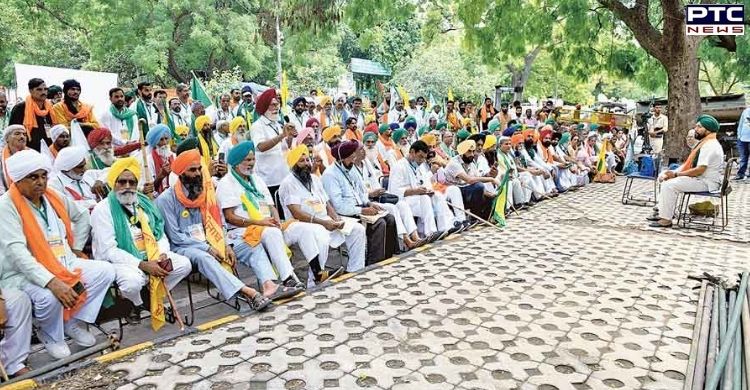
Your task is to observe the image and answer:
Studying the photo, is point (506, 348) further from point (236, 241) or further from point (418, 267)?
point (236, 241)

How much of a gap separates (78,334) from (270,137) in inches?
128

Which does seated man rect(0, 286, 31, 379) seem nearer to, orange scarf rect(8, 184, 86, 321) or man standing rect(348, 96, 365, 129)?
orange scarf rect(8, 184, 86, 321)

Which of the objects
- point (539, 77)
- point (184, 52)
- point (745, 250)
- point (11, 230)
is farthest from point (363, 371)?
point (539, 77)

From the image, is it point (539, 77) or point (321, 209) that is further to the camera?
point (539, 77)

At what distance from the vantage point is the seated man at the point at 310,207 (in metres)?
5.45

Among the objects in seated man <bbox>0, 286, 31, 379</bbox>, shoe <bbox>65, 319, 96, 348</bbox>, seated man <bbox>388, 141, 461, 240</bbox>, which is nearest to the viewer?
seated man <bbox>0, 286, 31, 379</bbox>

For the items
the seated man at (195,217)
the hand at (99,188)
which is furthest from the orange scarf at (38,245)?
the hand at (99,188)

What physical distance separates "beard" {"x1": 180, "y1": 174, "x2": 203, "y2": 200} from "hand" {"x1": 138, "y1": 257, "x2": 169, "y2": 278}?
2.57 feet

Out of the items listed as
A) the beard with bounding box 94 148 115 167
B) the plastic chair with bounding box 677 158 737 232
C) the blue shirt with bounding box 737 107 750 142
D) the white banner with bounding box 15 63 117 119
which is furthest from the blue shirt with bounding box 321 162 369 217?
the blue shirt with bounding box 737 107 750 142

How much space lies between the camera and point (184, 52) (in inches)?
878

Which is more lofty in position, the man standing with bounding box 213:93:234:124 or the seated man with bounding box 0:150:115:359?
the man standing with bounding box 213:93:234:124

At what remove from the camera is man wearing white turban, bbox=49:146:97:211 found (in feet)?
14.6

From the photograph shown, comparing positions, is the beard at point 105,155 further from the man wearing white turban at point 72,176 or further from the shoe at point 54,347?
the shoe at point 54,347

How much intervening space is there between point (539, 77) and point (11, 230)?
3244 cm
